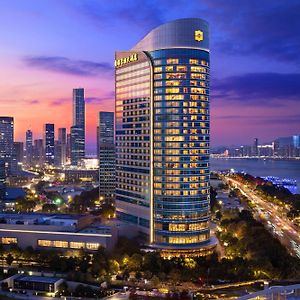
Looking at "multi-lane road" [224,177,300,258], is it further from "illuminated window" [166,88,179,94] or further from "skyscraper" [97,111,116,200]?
"skyscraper" [97,111,116,200]

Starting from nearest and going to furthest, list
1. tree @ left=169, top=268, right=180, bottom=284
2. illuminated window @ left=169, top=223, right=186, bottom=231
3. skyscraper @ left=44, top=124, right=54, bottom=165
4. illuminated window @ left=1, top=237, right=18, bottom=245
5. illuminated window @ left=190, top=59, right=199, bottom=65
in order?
tree @ left=169, top=268, right=180, bottom=284 → illuminated window @ left=169, top=223, right=186, bottom=231 → illuminated window @ left=190, top=59, right=199, bottom=65 → illuminated window @ left=1, top=237, right=18, bottom=245 → skyscraper @ left=44, top=124, right=54, bottom=165

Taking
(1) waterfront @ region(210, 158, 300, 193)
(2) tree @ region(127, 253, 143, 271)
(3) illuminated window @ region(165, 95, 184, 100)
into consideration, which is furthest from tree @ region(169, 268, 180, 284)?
(1) waterfront @ region(210, 158, 300, 193)

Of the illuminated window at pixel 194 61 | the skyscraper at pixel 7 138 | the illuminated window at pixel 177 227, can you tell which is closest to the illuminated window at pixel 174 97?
the illuminated window at pixel 194 61

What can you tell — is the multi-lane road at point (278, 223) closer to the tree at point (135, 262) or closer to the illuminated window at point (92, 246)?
the tree at point (135, 262)

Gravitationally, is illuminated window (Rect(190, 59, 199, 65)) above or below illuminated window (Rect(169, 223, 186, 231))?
above

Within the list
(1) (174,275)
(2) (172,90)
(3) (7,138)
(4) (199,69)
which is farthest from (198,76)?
(3) (7,138)

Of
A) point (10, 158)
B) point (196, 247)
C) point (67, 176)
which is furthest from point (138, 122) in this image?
point (10, 158)

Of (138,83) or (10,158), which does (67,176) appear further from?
(138,83)
